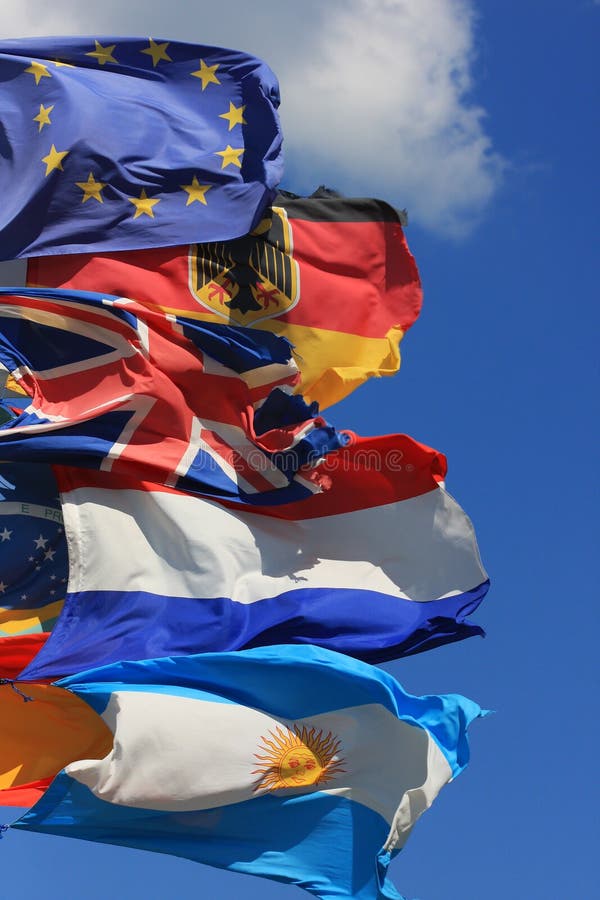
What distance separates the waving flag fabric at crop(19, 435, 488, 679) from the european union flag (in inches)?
129

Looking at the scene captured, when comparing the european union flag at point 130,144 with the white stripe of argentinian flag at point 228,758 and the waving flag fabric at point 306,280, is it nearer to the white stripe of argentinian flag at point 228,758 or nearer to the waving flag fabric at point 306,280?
the waving flag fabric at point 306,280

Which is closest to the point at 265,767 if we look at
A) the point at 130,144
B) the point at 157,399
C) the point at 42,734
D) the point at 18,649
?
the point at 42,734

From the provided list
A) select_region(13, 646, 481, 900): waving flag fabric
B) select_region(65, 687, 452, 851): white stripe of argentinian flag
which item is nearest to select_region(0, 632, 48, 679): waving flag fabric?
select_region(13, 646, 481, 900): waving flag fabric

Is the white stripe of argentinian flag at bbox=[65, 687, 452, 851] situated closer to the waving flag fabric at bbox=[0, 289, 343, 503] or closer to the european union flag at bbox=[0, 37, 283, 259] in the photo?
the waving flag fabric at bbox=[0, 289, 343, 503]

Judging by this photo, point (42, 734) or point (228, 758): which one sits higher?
point (228, 758)

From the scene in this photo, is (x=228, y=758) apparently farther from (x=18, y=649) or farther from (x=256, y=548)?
(x=256, y=548)

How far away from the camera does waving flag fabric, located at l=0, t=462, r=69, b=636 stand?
16266 millimetres

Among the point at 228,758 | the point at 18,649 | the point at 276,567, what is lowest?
the point at 228,758

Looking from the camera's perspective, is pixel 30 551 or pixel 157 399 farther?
pixel 157 399

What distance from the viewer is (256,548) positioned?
683 inches

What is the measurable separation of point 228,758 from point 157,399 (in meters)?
4.45

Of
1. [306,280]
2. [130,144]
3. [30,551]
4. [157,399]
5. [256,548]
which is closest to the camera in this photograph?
[30,551]

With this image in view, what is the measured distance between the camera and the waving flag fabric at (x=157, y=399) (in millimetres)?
16500

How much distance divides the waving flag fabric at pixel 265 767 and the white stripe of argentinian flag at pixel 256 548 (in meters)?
1.48
